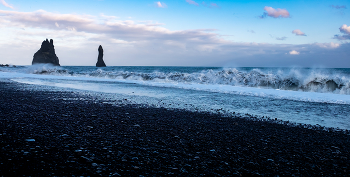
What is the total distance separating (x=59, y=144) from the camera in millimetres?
3828

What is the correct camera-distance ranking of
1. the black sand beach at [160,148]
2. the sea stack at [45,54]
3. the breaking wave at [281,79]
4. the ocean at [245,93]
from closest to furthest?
1. the black sand beach at [160,148]
2. the ocean at [245,93]
3. the breaking wave at [281,79]
4. the sea stack at [45,54]

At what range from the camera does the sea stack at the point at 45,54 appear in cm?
11456

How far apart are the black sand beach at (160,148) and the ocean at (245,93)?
255 cm

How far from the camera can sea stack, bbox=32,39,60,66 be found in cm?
11456

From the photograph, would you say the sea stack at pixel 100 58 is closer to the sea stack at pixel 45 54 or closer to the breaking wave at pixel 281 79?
the sea stack at pixel 45 54

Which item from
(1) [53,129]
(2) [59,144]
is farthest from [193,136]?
(1) [53,129]

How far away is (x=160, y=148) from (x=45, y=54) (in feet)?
428

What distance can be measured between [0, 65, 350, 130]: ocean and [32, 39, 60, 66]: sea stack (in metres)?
96.4

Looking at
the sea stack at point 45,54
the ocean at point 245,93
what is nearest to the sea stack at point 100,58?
the sea stack at point 45,54

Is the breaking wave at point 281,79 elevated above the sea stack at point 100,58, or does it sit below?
below

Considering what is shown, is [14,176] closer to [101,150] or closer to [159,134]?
[101,150]

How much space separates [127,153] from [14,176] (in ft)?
4.94

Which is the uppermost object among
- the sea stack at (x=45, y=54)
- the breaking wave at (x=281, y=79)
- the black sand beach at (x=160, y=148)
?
the sea stack at (x=45, y=54)

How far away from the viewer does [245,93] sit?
599 inches
